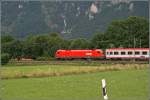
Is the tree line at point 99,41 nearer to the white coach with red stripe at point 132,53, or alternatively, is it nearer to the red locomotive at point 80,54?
the red locomotive at point 80,54

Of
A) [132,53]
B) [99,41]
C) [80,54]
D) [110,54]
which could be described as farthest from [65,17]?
[132,53]

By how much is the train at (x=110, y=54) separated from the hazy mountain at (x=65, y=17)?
13.9 m

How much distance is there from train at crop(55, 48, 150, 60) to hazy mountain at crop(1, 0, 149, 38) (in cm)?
1389

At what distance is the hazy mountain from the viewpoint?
82938 millimetres

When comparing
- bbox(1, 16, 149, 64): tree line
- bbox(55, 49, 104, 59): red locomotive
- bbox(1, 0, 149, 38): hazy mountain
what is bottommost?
bbox(55, 49, 104, 59): red locomotive

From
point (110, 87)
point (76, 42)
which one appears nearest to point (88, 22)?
point (76, 42)

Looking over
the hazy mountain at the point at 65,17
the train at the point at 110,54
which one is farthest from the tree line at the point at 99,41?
the train at the point at 110,54

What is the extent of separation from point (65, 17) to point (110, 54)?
32.5m

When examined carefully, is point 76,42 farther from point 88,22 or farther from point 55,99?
point 55,99

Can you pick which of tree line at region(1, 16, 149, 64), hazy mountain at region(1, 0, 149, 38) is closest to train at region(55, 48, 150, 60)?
tree line at region(1, 16, 149, 64)

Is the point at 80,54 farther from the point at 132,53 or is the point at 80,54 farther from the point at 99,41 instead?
the point at 99,41

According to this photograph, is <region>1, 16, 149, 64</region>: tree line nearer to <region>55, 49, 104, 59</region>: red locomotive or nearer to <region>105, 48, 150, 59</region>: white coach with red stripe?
<region>55, 49, 104, 59</region>: red locomotive

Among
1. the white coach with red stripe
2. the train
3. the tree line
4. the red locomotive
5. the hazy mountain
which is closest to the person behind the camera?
the white coach with red stripe

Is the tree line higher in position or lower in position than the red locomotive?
higher
